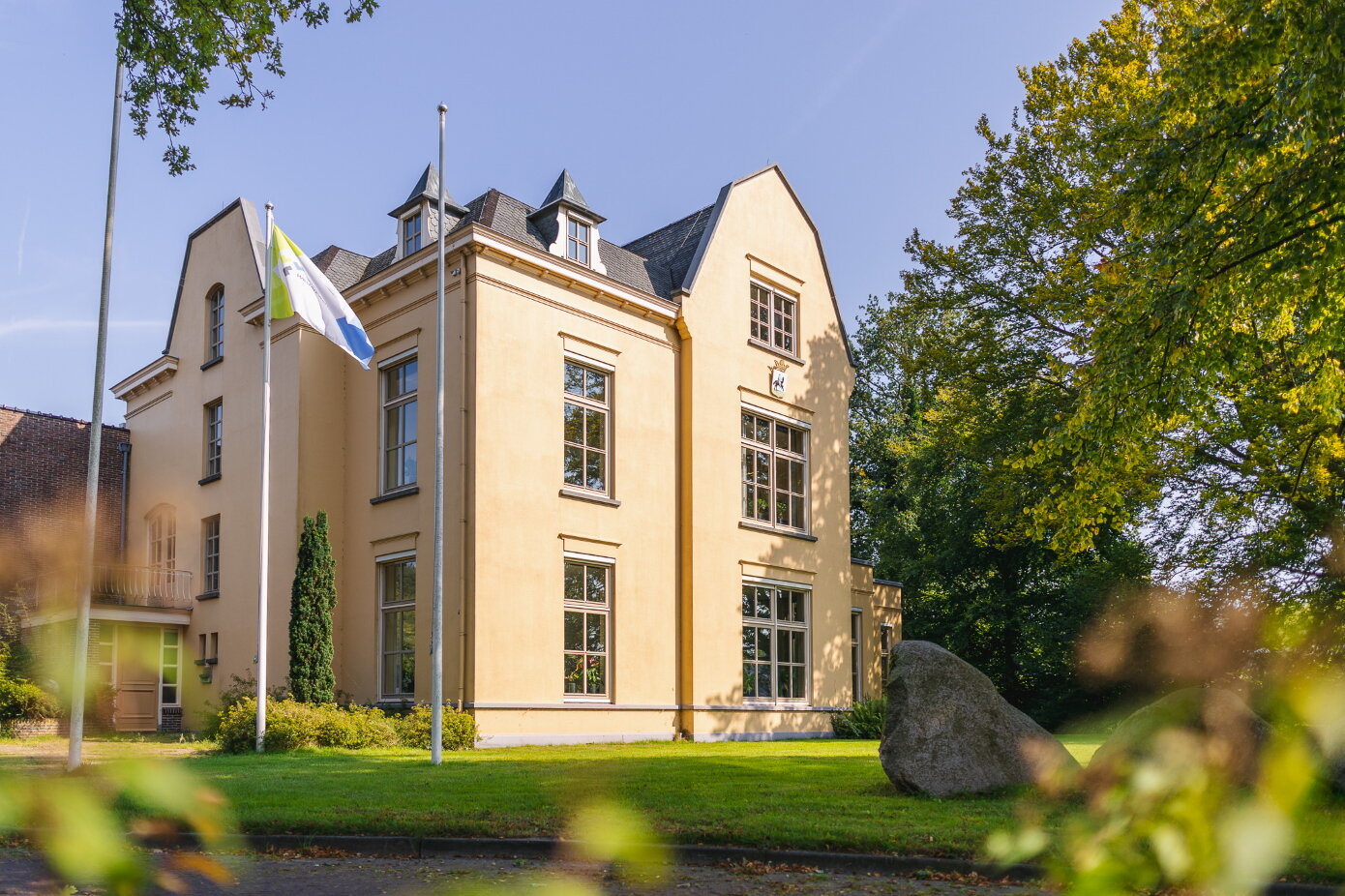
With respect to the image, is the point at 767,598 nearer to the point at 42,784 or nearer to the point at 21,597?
the point at 21,597

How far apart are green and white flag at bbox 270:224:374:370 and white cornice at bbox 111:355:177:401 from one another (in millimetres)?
9907

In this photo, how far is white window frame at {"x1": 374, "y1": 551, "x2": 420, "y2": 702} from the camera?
1894cm

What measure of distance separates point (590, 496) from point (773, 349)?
20.8ft

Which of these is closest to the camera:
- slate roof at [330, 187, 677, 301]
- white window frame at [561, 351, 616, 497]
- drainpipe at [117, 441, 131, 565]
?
white window frame at [561, 351, 616, 497]

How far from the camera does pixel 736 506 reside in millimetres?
22984

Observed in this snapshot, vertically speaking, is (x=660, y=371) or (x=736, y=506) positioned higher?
(x=660, y=371)

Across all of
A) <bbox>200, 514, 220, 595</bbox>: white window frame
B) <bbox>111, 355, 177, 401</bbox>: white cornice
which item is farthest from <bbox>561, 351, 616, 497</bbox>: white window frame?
<bbox>111, 355, 177, 401</bbox>: white cornice

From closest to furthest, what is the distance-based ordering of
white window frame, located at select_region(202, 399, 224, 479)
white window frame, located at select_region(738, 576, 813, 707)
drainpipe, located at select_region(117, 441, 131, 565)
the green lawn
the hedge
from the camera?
the green lawn → the hedge → white window frame, located at select_region(738, 576, 813, 707) → white window frame, located at select_region(202, 399, 224, 479) → drainpipe, located at select_region(117, 441, 131, 565)

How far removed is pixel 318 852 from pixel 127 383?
23.4 meters

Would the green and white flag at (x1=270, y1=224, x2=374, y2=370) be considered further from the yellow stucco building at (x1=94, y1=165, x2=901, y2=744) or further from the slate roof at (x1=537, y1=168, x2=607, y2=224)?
the slate roof at (x1=537, y1=168, x2=607, y2=224)

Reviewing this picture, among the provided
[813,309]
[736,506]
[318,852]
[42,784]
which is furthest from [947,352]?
[42,784]

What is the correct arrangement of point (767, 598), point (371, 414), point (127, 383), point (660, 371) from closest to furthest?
point (371, 414) → point (660, 371) → point (767, 598) → point (127, 383)

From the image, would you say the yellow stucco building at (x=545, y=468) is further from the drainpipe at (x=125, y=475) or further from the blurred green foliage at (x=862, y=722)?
the drainpipe at (x=125, y=475)

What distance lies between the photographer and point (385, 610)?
19656mm
